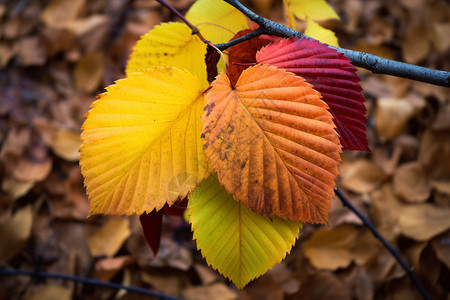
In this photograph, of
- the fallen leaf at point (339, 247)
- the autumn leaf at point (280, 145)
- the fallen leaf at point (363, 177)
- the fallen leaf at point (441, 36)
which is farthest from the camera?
the fallen leaf at point (441, 36)

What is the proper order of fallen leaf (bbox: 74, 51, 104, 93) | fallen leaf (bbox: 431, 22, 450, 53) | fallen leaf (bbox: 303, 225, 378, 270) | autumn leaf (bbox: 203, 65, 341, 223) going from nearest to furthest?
autumn leaf (bbox: 203, 65, 341, 223)
fallen leaf (bbox: 303, 225, 378, 270)
fallen leaf (bbox: 431, 22, 450, 53)
fallen leaf (bbox: 74, 51, 104, 93)

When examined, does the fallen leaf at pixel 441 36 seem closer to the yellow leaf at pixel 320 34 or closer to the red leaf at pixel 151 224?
the yellow leaf at pixel 320 34

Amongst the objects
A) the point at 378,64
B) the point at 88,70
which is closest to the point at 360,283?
the point at 378,64

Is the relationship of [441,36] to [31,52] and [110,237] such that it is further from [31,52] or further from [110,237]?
[31,52]

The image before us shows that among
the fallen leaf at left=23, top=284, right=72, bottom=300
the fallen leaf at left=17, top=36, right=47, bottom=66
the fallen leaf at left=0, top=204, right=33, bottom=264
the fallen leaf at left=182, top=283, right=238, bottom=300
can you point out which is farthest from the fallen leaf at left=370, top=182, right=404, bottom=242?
the fallen leaf at left=17, top=36, right=47, bottom=66

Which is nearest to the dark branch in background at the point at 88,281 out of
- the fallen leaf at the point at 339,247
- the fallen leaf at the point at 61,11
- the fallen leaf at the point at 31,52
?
the fallen leaf at the point at 339,247

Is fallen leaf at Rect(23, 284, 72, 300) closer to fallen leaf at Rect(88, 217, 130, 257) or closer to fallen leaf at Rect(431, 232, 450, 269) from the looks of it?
fallen leaf at Rect(88, 217, 130, 257)

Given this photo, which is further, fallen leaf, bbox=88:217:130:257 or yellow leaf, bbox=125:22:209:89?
fallen leaf, bbox=88:217:130:257
